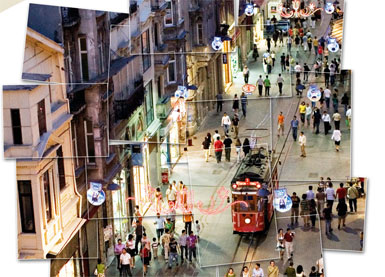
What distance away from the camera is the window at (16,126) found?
107 ft

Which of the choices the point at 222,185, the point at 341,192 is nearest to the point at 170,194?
the point at 222,185

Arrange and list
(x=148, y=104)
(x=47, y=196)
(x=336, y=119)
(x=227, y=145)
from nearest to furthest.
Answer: (x=47, y=196), (x=227, y=145), (x=148, y=104), (x=336, y=119)

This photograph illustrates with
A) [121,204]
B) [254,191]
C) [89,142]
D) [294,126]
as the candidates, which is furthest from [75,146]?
[294,126]

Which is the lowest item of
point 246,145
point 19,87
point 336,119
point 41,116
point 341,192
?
point 341,192

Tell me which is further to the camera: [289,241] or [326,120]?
[326,120]

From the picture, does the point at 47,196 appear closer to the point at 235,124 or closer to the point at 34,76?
the point at 34,76

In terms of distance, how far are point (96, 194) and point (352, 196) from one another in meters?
5.10

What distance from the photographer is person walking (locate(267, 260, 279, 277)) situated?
33.7m

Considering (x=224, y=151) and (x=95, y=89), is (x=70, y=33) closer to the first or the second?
(x=95, y=89)

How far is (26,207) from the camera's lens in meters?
33.2

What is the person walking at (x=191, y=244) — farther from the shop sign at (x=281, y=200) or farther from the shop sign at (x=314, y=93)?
the shop sign at (x=314, y=93)

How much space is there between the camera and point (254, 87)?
115 ft

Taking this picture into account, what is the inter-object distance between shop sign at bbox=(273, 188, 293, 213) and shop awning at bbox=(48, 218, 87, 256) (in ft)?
12.5

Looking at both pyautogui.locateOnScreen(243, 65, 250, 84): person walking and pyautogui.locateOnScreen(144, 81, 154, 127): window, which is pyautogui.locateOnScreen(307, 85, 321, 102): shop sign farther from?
pyautogui.locateOnScreen(144, 81, 154, 127): window
